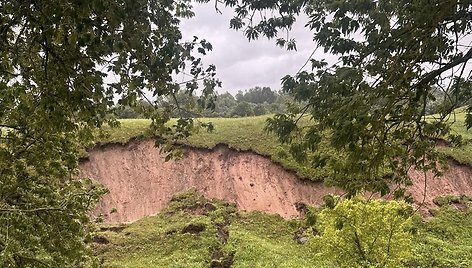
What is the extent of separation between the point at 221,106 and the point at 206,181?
52.9 meters

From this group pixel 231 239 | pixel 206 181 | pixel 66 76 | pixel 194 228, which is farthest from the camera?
pixel 206 181

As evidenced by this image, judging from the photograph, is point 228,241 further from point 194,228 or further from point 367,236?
point 367,236

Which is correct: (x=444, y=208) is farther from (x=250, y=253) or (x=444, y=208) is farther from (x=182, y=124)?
(x=182, y=124)

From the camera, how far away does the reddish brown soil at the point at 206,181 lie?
87.5ft

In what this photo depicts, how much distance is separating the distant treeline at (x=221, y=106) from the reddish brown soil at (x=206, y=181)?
3089mm

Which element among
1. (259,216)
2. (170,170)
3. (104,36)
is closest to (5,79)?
(104,36)

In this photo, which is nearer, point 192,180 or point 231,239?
point 231,239

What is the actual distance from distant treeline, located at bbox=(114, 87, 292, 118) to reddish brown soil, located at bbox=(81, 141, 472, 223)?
122 inches

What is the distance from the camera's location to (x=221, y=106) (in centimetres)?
8081

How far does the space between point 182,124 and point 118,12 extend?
163cm

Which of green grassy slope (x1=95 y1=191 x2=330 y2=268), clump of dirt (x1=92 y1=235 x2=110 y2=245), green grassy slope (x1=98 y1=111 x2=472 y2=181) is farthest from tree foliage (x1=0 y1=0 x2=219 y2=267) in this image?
green grassy slope (x1=98 y1=111 x2=472 y2=181)

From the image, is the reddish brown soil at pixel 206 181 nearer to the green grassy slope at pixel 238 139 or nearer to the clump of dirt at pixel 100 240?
the green grassy slope at pixel 238 139

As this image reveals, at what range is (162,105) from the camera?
653cm

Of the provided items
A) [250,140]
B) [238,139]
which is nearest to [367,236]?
[250,140]
